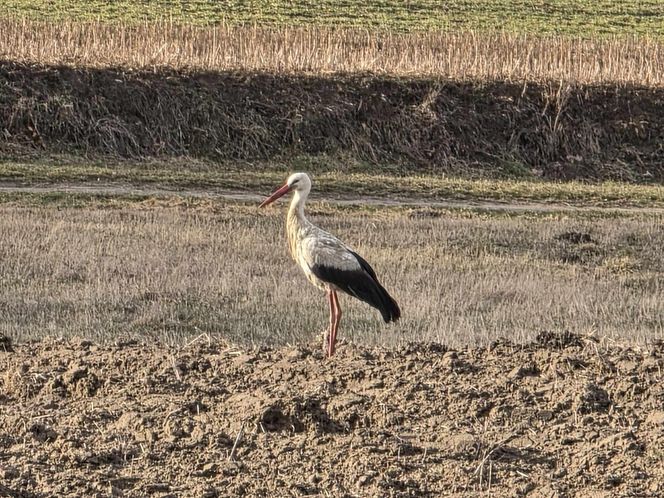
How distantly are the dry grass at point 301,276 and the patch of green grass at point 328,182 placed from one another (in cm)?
231

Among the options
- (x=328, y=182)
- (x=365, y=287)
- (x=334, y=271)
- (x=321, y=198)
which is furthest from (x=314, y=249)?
(x=328, y=182)

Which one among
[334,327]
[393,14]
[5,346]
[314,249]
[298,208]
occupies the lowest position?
[393,14]

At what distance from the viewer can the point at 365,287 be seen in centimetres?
1087

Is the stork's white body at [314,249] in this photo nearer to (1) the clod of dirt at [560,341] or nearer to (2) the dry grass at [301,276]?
(2) the dry grass at [301,276]

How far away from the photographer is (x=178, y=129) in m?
26.6

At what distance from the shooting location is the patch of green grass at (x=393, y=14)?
132ft

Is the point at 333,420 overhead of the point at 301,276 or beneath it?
overhead

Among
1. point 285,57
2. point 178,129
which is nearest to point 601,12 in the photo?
point 285,57

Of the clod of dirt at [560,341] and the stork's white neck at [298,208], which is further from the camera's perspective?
the stork's white neck at [298,208]

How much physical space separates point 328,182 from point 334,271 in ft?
42.9

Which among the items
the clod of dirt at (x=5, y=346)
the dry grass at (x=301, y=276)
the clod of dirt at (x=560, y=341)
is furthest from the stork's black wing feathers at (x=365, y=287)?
the clod of dirt at (x=5, y=346)

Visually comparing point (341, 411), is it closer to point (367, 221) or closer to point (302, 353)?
point (302, 353)

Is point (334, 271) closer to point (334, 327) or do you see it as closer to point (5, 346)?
point (334, 327)

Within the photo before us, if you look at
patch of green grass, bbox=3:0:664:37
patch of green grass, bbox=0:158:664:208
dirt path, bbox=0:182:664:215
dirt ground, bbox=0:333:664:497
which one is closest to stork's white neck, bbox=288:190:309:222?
dirt ground, bbox=0:333:664:497
